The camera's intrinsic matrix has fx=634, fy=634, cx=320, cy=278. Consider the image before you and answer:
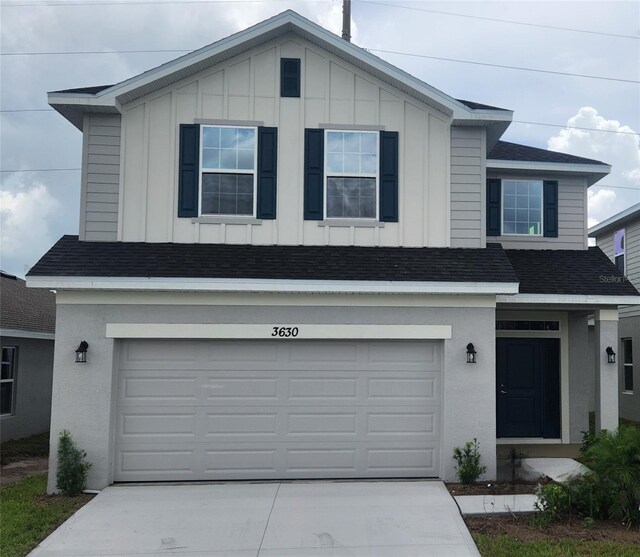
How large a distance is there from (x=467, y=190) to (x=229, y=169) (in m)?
3.73

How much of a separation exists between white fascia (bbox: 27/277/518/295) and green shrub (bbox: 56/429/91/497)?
84.0 inches

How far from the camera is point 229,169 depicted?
9.88 meters

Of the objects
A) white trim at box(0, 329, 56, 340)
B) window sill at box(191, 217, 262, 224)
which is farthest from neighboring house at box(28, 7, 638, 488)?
white trim at box(0, 329, 56, 340)

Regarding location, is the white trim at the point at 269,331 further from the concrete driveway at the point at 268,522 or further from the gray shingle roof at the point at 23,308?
the gray shingle roof at the point at 23,308

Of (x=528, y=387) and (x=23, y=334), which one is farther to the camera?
(x=23, y=334)

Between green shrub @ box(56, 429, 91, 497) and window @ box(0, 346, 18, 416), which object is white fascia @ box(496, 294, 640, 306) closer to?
green shrub @ box(56, 429, 91, 497)

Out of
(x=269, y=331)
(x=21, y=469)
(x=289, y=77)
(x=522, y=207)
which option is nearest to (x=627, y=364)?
(x=522, y=207)

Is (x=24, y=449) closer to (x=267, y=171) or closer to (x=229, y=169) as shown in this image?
(x=229, y=169)

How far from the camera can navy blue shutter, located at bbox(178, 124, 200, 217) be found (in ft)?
31.7

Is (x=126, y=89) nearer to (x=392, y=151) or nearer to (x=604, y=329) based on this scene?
(x=392, y=151)

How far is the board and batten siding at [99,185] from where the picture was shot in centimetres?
954

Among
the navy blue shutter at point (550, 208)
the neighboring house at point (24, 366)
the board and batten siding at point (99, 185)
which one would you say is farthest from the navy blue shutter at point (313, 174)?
the neighboring house at point (24, 366)

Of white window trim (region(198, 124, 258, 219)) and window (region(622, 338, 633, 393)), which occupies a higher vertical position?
white window trim (region(198, 124, 258, 219))

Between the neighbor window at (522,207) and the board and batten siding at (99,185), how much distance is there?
24.5ft
